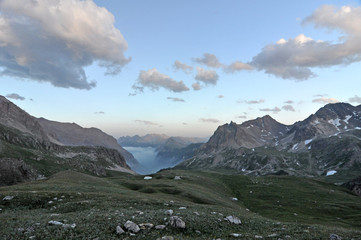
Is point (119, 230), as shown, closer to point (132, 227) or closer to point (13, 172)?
point (132, 227)

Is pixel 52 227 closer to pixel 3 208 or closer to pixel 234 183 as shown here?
pixel 3 208

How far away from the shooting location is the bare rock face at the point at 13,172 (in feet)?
352

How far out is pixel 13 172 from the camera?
113 metres

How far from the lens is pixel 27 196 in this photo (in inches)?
1261

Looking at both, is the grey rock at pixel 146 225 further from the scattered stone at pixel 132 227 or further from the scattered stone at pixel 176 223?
the scattered stone at pixel 176 223

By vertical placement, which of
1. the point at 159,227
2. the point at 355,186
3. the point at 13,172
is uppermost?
the point at 159,227

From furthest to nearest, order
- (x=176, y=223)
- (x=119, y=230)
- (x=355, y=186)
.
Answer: (x=355, y=186) → (x=176, y=223) → (x=119, y=230)

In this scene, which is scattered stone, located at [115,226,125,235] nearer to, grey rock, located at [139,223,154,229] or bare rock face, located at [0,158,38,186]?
grey rock, located at [139,223,154,229]

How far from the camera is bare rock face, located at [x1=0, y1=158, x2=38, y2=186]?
10725 centimetres

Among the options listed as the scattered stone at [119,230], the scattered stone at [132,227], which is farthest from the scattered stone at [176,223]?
the scattered stone at [119,230]

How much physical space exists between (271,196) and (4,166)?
126153mm

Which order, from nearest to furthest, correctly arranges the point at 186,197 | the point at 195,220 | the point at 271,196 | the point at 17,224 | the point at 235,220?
the point at 17,224 → the point at 195,220 → the point at 235,220 → the point at 186,197 → the point at 271,196

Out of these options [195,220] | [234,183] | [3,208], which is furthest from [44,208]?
[234,183]

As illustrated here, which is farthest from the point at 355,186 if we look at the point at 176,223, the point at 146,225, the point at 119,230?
the point at 119,230
